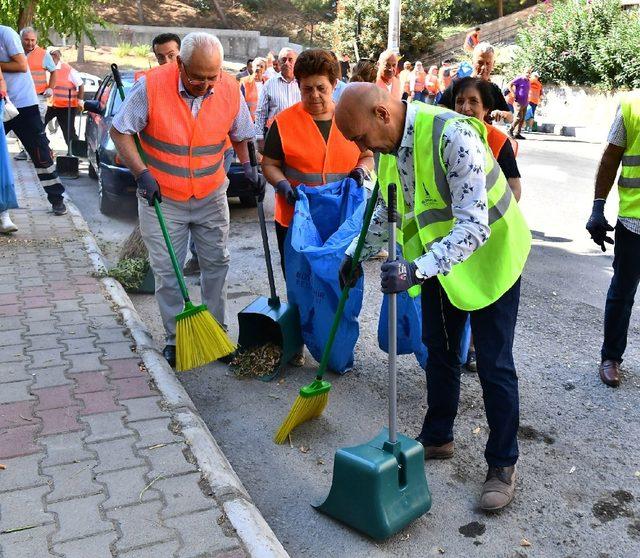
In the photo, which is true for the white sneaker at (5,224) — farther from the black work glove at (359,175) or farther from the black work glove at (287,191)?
the black work glove at (359,175)

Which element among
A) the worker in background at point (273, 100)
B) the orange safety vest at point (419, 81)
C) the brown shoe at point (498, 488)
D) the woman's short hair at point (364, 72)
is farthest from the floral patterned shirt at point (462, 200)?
the orange safety vest at point (419, 81)

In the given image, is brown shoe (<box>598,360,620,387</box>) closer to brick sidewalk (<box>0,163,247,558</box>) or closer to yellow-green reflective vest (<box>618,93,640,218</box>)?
yellow-green reflective vest (<box>618,93,640,218</box>)

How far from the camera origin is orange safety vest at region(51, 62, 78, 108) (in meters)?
11.5

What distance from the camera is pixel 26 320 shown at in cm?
457

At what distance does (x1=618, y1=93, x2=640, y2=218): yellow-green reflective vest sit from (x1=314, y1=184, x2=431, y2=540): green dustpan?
73.7 inches

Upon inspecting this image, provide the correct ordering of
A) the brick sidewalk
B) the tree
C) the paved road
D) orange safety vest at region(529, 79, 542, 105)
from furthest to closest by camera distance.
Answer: orange safety vest at region(529, 79, 542, 105)
the tree
the paved road
the brick sidewalk

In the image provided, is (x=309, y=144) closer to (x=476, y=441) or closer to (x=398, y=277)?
(x=398, y=277)

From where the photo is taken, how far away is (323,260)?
3.82 metres

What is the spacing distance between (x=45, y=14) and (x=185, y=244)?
12007 millimetres

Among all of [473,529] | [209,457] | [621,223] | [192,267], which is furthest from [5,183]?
[473,529]

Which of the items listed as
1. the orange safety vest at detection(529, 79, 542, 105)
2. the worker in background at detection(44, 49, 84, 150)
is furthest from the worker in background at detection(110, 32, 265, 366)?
the orange safety vest at detection(529, 79, 542, 105)

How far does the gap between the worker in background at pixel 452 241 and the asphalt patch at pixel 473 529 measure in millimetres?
96

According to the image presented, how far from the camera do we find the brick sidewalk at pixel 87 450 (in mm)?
2498

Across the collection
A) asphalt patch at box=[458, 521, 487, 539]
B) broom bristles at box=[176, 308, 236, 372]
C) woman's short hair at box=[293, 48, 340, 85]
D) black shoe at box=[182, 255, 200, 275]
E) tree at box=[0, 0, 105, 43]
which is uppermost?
tree at box=[0, 0, 105, 43]
